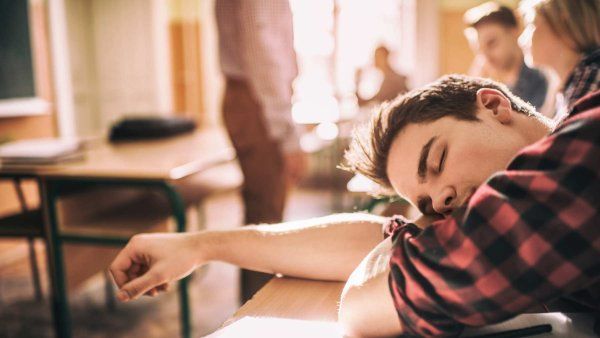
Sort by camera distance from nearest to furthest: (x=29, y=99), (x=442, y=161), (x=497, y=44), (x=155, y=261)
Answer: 1. (x=442, y=161)
2. (x=155, y=261)
3. (x=497, y=44)
4. (x=29, y=99)

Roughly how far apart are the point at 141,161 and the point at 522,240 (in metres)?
1.73

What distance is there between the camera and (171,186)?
1744 millimetres

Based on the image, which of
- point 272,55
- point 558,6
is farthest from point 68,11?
point 558,6

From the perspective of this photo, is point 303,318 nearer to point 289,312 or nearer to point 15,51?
point 289,312

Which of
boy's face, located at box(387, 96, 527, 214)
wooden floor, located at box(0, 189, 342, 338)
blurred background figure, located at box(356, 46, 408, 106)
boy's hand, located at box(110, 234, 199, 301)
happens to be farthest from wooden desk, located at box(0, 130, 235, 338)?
blurred background figure, located at box(356, 46, 408, 106)

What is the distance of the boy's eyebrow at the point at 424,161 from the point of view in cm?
65

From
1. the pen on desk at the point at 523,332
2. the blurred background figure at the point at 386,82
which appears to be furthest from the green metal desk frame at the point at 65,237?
the blurred background figure at the point at 386,82

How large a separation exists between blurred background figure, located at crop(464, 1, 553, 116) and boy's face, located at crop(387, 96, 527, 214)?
2039 millimetres

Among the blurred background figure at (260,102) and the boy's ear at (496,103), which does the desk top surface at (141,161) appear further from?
the boy's ear at (496,103)

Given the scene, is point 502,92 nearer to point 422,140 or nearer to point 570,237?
point 422,140

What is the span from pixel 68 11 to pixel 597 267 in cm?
549

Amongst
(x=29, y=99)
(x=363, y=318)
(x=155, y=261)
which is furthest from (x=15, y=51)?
(x=363, y=318)

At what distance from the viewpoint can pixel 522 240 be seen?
0.42 m

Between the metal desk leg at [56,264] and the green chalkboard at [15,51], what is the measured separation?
6.07 ft
